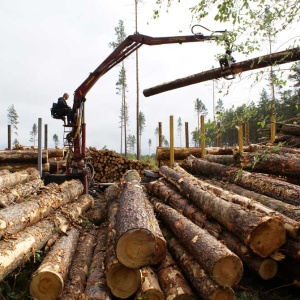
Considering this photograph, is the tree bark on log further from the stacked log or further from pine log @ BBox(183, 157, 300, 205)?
the stacked log

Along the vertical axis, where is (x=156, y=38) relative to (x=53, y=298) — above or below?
above

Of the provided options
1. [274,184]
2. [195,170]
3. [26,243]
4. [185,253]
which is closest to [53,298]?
[26,243]

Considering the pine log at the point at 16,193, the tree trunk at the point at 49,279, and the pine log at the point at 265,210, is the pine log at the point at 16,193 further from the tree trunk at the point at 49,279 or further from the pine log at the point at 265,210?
the pine log at the point at 265,210

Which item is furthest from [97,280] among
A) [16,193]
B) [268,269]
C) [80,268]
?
[16,193]

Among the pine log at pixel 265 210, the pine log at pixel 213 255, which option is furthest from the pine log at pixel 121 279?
the pine log at pixel 265 210

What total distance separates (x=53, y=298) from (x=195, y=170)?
6317mm

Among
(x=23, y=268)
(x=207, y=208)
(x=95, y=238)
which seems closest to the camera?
(x=23, y=268)

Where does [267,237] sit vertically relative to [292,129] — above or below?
below

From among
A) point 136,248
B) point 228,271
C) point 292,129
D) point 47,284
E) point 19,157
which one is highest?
point 292,129

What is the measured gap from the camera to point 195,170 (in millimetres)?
9594

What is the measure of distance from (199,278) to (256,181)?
2937 mm

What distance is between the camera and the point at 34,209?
5617 mm

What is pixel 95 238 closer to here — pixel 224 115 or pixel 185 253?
pixel 185 253

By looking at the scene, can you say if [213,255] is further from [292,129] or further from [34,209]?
[292,129]
